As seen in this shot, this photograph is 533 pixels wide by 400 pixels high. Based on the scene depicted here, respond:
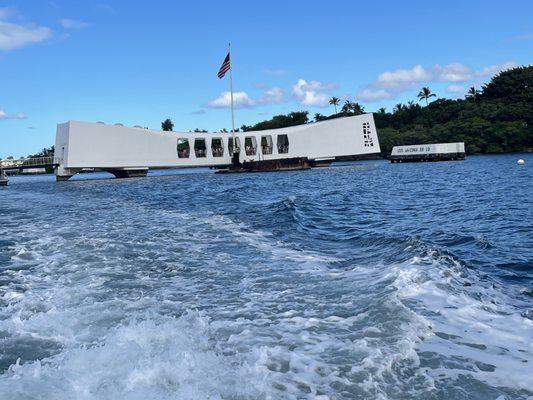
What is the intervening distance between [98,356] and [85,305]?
1764mm

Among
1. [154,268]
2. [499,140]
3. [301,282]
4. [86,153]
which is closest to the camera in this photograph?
[301,282]

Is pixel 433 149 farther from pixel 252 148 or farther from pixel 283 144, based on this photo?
pixel 252 148

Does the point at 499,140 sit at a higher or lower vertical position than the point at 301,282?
higher

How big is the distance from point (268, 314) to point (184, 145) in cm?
7759

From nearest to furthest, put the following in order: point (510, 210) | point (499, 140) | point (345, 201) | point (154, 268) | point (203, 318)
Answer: point (203, 318)
point (154, 268)
point (510, 210)
point (345, 201)
point (499, 140)

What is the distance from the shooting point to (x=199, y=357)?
157 inches

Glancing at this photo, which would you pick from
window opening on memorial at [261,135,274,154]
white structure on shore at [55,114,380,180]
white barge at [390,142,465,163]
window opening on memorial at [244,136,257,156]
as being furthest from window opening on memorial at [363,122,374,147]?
window opening on memorial at [244,136,257,156]

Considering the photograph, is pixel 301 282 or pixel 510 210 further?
pixel 510 210

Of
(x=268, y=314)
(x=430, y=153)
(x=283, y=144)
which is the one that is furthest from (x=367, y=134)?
(x=268, y=314)

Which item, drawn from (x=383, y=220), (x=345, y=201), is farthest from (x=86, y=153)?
(x=383, y=220)

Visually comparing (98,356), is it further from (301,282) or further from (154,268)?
(154,268)

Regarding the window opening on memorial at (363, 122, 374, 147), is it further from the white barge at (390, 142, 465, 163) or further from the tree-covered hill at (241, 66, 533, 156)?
the tree-covered hill at (241, 66, 533, 156)

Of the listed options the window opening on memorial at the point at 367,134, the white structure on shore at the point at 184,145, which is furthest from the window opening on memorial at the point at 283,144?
the window opening on memorial at the point at 367,134

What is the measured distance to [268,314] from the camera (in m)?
5.22
